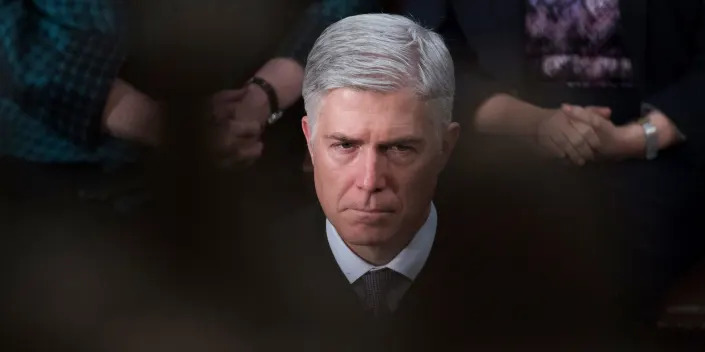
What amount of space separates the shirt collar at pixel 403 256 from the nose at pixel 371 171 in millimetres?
97

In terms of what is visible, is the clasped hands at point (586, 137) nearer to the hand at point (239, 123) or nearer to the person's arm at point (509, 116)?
the person's arm at point (509, 116)

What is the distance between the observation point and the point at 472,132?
3.77 ft

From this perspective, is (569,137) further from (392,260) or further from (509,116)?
(392,260)

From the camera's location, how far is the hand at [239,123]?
1.14m

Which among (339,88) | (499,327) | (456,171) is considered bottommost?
(499,327)

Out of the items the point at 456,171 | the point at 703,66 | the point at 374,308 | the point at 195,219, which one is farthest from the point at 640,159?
the point at 195,219

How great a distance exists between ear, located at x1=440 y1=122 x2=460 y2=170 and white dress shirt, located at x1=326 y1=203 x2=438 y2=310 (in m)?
0.07

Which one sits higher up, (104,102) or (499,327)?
(104,102)

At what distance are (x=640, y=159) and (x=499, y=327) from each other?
30cm

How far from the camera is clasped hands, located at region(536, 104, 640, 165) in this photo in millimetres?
1153

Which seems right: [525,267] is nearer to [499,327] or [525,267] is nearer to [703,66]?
[499,327]

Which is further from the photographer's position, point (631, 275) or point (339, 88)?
point (631, 275)

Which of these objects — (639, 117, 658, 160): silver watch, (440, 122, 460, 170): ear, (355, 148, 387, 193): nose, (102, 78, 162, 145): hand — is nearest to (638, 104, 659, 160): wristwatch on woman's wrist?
(639, 117, 658, 160): silver watch

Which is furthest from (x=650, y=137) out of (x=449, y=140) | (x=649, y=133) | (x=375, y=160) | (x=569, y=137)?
(x=375, y=160)
